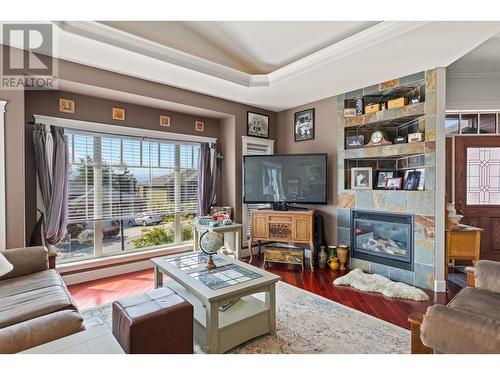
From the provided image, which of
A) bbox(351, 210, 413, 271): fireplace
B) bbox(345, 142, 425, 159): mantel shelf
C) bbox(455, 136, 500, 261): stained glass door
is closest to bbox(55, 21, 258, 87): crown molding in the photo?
bbox(345, 142, 425, 159): mantel shelf

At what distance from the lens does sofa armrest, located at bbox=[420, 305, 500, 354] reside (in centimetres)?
106

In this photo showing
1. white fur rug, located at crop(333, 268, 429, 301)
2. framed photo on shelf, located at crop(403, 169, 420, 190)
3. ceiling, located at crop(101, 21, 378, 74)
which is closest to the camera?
ceiling, located at crop(101, 21, 378, 74)

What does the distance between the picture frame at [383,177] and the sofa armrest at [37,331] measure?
3.67m

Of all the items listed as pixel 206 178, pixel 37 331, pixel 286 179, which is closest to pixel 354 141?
pixel 286 179

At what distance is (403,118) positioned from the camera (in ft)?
10.6

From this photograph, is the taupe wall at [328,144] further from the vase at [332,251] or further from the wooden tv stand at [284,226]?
the wooden tv stand at [284,226]

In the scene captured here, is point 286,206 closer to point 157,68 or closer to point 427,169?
point 427,169

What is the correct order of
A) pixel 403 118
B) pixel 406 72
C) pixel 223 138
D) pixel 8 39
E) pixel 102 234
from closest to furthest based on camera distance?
pixel 8 39
pixel 406 72
pixel 403 118
pixel 102 234
pixel 223 138

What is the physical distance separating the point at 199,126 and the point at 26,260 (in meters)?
2.90

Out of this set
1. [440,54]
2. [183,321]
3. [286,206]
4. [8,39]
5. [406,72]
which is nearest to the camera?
[183,321]

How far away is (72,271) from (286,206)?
3.11 metres

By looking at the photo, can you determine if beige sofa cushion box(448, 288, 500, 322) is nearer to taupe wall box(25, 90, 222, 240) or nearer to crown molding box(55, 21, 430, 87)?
crown molding box(55, 21, 430, 87)

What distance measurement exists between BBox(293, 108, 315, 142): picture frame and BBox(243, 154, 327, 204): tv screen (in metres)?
0.58

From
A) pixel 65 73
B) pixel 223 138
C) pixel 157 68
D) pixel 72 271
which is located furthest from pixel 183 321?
pixel 223 138
